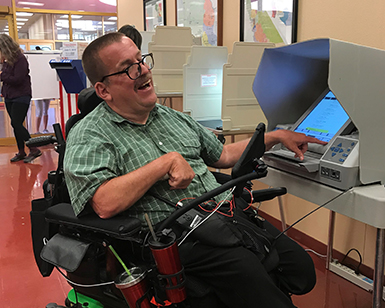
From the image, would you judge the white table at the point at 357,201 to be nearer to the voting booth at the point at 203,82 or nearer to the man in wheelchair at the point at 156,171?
the man in wheelchair at the point at 156,171

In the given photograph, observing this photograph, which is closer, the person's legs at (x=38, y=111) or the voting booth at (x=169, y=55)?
the voting booth at (x=169, y=55)

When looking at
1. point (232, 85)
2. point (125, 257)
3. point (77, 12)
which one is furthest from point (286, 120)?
point (77, 12)

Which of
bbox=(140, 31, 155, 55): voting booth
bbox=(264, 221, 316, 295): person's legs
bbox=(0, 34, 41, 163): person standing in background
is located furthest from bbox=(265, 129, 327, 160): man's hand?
bbox=(0, 34, 41, 163): person standing in background

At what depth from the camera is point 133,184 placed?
1.16 meters

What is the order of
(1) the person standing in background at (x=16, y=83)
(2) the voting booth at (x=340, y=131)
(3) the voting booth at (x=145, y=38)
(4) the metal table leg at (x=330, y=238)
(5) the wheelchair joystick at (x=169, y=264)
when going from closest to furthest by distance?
1. (5) the wheelchair joystick at (x=169, y=264)
2. (2) the voting booth at (x=340, y=131)
3. (4) the metal table leg at (x=330, y=238)
4. (3) the voting booth at (x=145, y=38)
5. (1) the person standing in background at (x=16, y=83)

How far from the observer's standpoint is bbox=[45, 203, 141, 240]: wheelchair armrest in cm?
109

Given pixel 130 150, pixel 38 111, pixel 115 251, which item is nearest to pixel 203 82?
pixel 130 150

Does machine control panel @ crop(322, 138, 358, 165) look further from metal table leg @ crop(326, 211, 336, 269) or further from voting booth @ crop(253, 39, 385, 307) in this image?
metal table leg @ crop(326, 211, 336, 269)

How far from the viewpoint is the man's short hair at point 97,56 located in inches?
53.9

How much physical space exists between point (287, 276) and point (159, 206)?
52 cm

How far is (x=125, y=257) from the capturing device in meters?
1.24

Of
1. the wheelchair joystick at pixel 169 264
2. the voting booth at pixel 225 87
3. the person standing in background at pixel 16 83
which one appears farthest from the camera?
the person standing in background at pixel 16 83

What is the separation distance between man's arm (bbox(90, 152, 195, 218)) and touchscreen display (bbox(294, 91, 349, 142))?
2.25 feet

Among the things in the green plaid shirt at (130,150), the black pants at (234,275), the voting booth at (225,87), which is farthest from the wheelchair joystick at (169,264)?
the voting booth at (225,87)
